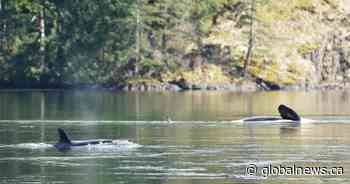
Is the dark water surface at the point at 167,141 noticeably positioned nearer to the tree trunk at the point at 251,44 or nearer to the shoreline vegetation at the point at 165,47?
the shoreline vegetation at the point at 165,47

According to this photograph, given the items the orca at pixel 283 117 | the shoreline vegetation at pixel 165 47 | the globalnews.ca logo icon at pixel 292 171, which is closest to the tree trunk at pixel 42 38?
the shoreline vegetation at pixel 165 47

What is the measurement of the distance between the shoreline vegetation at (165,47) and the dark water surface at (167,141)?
28.3 meters

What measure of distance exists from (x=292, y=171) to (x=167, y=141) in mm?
12031

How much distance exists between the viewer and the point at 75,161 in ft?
148

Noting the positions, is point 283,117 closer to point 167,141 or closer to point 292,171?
point 167,141

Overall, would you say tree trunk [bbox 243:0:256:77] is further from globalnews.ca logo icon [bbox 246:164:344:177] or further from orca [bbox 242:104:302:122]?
globalnews.ca logo icon [bbox 246:164:344:177]

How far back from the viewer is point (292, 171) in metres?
41.9

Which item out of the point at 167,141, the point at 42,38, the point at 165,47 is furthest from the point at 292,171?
the point at 42,38

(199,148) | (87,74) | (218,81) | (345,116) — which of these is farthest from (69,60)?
(199,148)

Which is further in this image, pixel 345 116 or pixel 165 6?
pixel 165 6

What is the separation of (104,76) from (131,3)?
6.97m

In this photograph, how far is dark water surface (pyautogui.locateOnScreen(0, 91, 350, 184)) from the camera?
41.1 m

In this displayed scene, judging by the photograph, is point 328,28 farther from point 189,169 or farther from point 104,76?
point 189,169

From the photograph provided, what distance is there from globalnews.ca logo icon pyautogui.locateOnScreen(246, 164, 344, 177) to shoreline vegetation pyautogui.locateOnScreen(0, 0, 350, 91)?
73.3m
